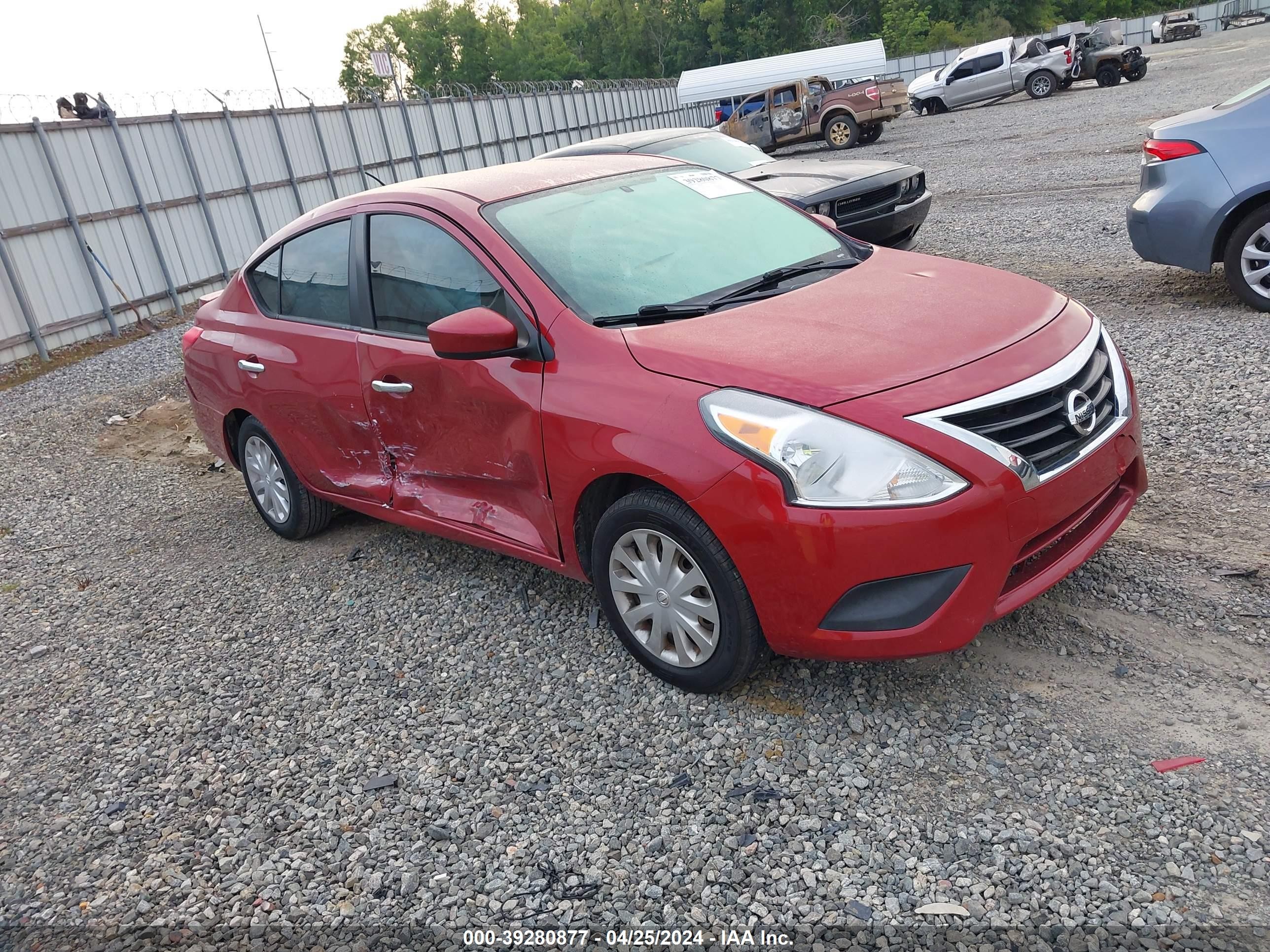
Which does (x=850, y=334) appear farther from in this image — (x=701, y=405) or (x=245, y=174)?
(x=245, y=174)

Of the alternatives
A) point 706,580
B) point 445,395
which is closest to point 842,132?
point 445,395

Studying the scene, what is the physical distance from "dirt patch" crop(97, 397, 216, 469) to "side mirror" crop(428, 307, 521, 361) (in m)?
4.57

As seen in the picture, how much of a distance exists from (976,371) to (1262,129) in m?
4.65

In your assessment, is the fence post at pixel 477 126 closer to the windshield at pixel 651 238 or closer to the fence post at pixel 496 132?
the fence post at pixel 496 132

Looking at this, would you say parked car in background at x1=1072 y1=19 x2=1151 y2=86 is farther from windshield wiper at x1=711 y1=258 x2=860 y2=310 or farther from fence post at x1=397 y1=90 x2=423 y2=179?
windshield wiper at x1=711 y1=258 x2=860 y2=310

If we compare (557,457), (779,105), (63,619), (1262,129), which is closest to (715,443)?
(557,457)

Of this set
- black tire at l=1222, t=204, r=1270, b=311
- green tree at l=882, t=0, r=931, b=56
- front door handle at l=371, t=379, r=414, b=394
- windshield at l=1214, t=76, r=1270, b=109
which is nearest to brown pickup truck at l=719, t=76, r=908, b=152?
windshield at l=1214, t=76, r=1270, b=109

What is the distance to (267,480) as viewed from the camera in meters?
5.35

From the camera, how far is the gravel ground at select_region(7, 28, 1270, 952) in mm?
2525

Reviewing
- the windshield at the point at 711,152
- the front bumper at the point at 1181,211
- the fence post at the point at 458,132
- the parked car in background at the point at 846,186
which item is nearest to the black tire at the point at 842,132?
the fence post at the point at 458,132

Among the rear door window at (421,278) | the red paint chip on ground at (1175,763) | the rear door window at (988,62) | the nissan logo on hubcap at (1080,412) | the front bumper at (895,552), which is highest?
the rear door window at (421,278)

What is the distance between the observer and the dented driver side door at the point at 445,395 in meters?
3.57

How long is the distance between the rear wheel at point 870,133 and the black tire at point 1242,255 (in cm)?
1977

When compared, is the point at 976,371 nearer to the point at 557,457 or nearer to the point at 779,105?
the point at 557,457
